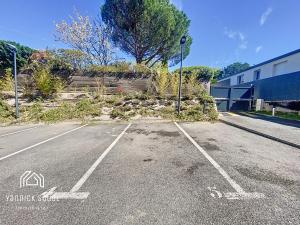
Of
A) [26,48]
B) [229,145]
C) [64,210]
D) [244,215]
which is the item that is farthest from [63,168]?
[26,48]

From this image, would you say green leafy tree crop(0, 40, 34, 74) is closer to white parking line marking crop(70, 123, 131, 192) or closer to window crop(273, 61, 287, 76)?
white parking line marking crop(70, 123, 131, 192)

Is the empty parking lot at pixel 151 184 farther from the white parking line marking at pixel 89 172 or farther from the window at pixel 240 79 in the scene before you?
the window at pixel 240 79

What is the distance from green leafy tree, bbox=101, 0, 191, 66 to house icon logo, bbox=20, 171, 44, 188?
1531 cm

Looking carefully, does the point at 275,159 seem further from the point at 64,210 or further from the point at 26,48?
the point at 26,48

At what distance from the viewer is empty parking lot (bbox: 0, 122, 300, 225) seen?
7.64 ft

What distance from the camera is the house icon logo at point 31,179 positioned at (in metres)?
3.22

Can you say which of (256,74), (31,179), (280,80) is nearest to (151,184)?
(31,179)

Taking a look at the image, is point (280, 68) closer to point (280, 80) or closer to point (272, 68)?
point (272, 68)

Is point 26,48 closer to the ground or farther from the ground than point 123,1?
closer to the ground

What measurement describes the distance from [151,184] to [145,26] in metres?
15.7

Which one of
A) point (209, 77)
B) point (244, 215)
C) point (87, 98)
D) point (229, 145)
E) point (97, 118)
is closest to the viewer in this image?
point (244, 215)

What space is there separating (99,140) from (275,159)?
16.9 feet

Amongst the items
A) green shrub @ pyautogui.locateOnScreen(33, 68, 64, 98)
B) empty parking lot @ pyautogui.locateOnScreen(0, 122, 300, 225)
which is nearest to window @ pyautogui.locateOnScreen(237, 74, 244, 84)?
green shrub @ pyautogui.locateOnScreen(33, 68, 64, 98)

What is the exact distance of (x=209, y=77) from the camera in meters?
15.8
